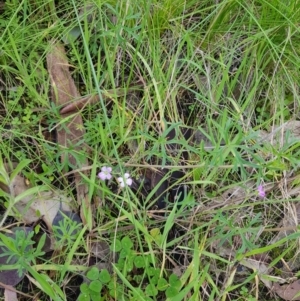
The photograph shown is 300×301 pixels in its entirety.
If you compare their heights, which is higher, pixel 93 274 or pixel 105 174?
pixel 105 174

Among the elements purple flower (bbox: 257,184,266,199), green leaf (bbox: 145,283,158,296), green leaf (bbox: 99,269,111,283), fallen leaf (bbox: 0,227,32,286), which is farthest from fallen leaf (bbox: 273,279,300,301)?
fallen leaf (bbox: 0,227,32,286)

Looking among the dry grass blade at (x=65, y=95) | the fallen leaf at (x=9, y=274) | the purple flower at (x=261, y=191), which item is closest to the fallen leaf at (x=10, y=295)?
the fallen leaf at (x=9, y=274)

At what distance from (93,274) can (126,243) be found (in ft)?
0.44

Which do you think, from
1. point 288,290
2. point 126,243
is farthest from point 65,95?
point 288,290

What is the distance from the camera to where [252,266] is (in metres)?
1.70

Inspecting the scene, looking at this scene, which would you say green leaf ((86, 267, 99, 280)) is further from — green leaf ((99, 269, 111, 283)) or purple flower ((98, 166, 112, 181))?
purple flower ((98, 166, 112, 181))

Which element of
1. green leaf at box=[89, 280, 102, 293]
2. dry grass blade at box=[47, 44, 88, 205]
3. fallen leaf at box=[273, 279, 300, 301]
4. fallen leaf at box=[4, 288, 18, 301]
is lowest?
fallen leaf at box=[273, 279, 300, 301]

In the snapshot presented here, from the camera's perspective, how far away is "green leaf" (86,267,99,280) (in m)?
1.59

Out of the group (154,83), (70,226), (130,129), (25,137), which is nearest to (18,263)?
(70,226)

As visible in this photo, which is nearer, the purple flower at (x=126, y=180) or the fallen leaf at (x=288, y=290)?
the purple flower at (x=126, y=180)

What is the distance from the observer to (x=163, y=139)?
5.34ft

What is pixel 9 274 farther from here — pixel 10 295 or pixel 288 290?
pixel 288 290

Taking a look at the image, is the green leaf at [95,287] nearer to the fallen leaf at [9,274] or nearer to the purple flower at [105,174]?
the fallen leaf at [9,274]

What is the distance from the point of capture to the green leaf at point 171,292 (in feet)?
5.23
